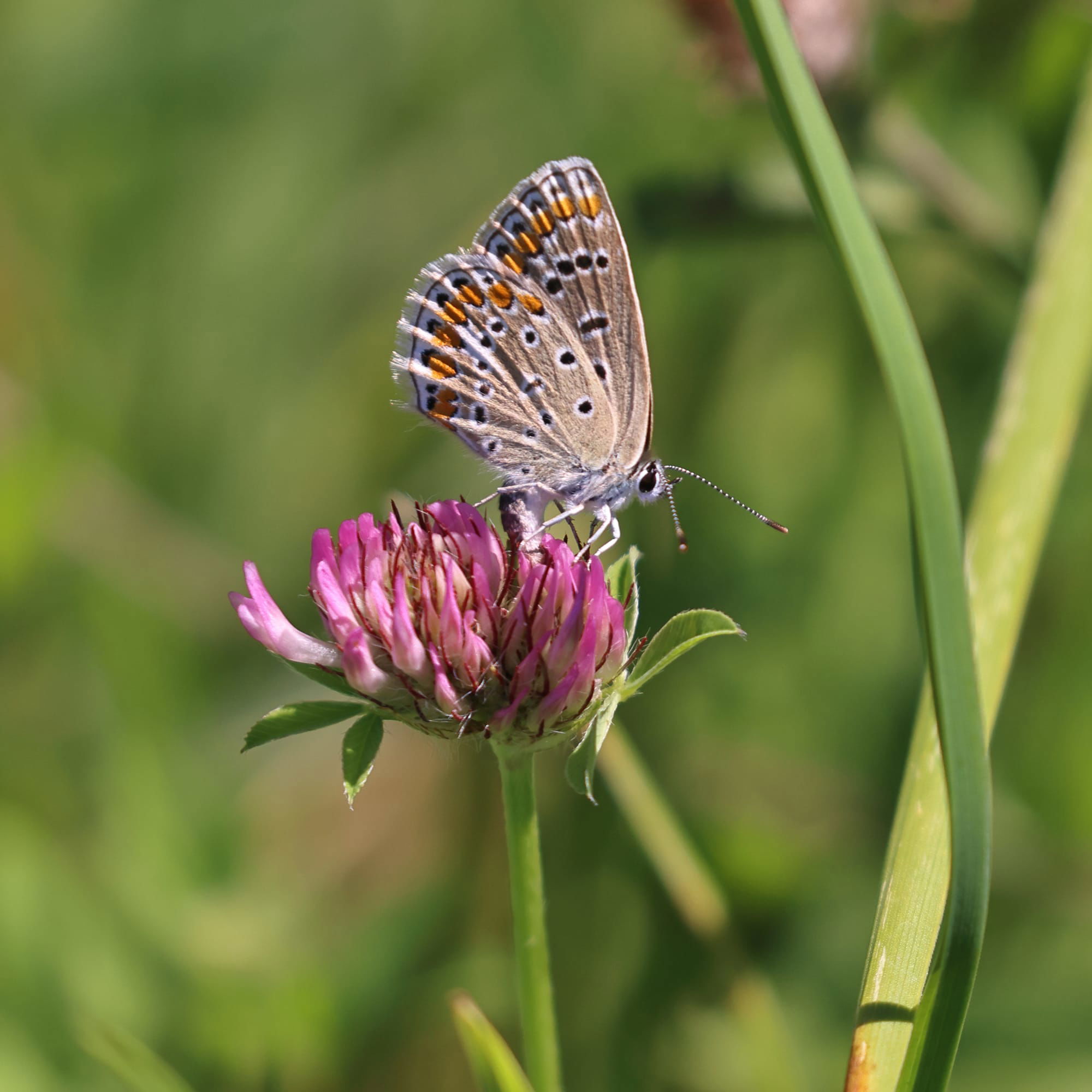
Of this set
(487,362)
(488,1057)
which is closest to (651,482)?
(487,362)

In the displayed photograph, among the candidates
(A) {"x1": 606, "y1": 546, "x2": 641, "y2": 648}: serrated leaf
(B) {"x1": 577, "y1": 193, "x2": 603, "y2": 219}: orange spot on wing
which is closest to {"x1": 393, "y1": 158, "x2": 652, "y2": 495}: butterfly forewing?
(B) {"x1": 577, "y1": 193, "x2": 603, "y2": 219}: orange spot on wing

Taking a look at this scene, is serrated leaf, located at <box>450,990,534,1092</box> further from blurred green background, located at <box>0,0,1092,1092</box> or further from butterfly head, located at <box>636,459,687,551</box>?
butterfly head, located at <box>636,459,687,551</box>

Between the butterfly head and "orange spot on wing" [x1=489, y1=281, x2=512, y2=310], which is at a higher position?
"orange spot on wing" [x1=489, y1=281, x2=512, y2=310]

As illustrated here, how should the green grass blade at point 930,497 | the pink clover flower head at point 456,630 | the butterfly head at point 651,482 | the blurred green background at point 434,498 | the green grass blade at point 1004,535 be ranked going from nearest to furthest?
the green grass blade at point 930,497 < the green grass blade at point 1004,535 < the pink clover flower head at point 456,630 < the butterfly head at point 651,482 < the blurred green background at point 434,498

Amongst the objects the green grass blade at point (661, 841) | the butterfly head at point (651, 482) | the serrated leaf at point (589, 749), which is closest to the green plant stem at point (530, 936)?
the serrated leaf at point (589, 749)

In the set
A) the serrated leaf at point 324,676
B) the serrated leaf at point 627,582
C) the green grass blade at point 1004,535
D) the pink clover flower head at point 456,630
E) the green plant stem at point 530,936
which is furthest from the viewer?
the serrated leaf at point 627,582

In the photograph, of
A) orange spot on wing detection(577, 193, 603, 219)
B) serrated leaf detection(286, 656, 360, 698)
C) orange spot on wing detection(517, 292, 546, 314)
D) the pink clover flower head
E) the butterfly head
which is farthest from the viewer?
the butterfly head

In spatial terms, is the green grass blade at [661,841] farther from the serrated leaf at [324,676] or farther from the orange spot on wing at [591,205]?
the orange spot on wing at [591,205]

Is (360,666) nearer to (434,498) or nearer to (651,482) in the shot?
(651,482)
